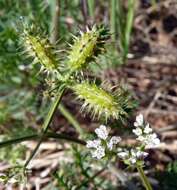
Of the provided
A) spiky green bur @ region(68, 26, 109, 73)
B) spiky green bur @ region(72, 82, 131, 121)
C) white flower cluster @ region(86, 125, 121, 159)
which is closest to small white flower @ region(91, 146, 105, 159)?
white flower cluster @ region(86, 125, 121, 159)

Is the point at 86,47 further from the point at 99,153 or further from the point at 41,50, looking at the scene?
the point at 99,153

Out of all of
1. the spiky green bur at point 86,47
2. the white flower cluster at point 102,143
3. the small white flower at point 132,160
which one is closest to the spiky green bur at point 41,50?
the spiky green bur at point 86,47

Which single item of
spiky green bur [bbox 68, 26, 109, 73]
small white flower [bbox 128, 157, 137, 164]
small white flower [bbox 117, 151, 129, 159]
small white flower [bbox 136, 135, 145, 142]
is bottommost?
small white flower [bbox 128, 157, 137, 164]

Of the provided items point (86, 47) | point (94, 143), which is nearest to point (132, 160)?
point (94, 143)

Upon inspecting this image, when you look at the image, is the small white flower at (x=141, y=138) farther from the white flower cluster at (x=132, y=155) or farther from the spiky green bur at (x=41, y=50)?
the spiky green bur at (x=41, y=50)

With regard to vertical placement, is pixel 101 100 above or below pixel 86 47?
below

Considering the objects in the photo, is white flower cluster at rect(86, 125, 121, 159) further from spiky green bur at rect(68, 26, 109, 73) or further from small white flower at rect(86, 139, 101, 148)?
spiky green bur at rect(68, 26, 109, 73)

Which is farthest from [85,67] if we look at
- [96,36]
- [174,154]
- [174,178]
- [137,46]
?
[137,46]
